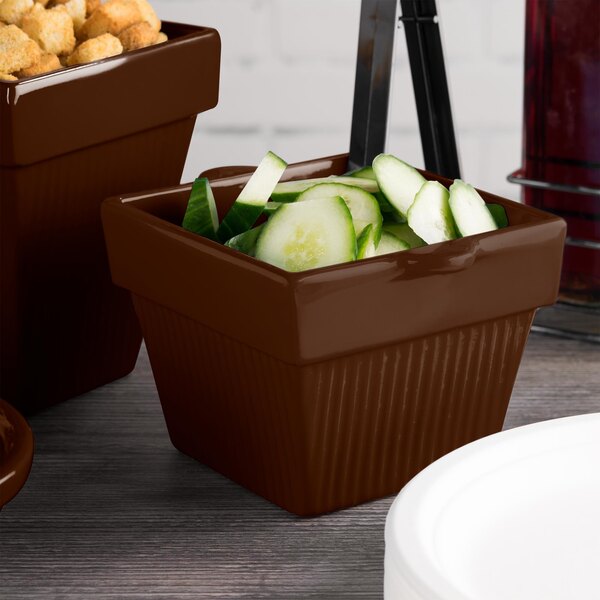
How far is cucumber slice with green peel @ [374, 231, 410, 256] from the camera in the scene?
454mm

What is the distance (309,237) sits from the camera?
0.44 metres

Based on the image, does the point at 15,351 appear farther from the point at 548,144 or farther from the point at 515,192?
the point at 515,192

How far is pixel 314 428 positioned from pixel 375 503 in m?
0.06

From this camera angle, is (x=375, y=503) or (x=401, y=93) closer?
(x=375, y=503)

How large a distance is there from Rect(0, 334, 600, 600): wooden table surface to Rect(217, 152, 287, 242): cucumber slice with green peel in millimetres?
108

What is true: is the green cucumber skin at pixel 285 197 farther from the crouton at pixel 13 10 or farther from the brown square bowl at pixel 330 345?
the crouton at pixel 13 10

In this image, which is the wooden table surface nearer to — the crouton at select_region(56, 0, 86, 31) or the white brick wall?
the crouton at select_region(56, 0, 86, 31)

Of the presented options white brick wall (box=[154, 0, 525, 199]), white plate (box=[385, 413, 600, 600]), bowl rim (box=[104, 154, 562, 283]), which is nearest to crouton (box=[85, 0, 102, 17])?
Result: bowl rim (box=[104, 154, 562, 283])

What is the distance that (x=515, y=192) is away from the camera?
1.04m

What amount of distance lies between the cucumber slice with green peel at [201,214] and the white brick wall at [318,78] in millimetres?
606

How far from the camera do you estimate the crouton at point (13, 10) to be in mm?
544

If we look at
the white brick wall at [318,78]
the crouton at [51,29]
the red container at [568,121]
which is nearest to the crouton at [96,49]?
the crouton at [51,29]

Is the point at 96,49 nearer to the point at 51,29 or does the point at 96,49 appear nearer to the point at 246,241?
the point at 51,29

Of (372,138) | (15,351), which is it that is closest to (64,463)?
(15,351)
